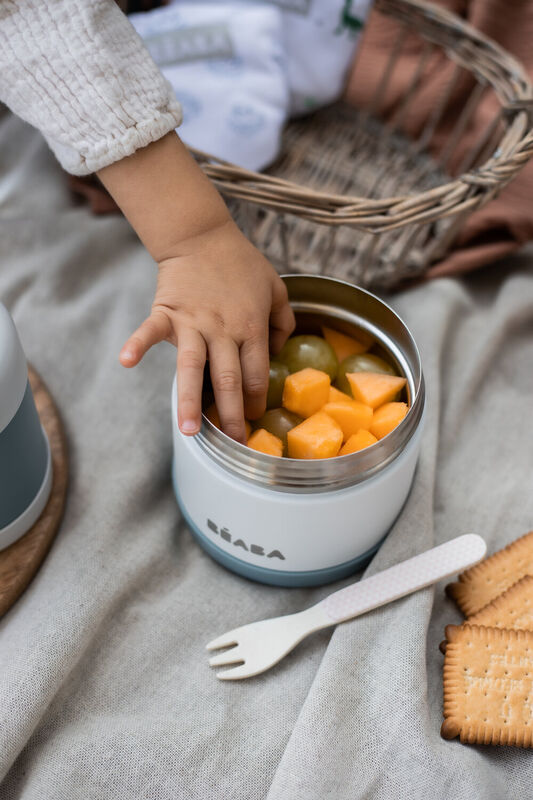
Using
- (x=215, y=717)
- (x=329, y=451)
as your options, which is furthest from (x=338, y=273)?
(x=215, y=717)

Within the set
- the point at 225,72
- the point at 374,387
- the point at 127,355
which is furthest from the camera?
the point at 225,72

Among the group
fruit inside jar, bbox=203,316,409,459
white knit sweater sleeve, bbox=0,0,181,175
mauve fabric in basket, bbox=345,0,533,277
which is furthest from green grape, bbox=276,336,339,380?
mauve fabric in basket, bbox=345,0,533,277

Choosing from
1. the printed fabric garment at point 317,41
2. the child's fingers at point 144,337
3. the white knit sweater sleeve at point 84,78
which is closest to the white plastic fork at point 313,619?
the child's fingers at point 144,337

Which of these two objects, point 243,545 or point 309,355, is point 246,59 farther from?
point 243,545

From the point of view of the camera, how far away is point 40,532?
718mm

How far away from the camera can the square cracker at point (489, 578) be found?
0.71 m

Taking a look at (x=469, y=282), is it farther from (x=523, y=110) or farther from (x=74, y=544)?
(x=74, y=544)

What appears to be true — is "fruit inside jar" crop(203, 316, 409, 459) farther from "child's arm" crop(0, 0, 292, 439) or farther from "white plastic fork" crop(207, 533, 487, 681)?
"white plastic fork" crop(207, 533, 487, 681)

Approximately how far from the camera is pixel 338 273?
37.9 inches

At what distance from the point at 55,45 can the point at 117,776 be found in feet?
2.10

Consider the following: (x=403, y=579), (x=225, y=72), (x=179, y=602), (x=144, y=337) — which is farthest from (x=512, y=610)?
(x=225, y=72)

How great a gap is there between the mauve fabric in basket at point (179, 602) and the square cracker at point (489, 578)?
23 mm

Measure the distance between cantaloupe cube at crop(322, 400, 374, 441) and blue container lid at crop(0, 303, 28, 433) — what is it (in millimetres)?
271

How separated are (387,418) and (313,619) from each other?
21 centimetres
